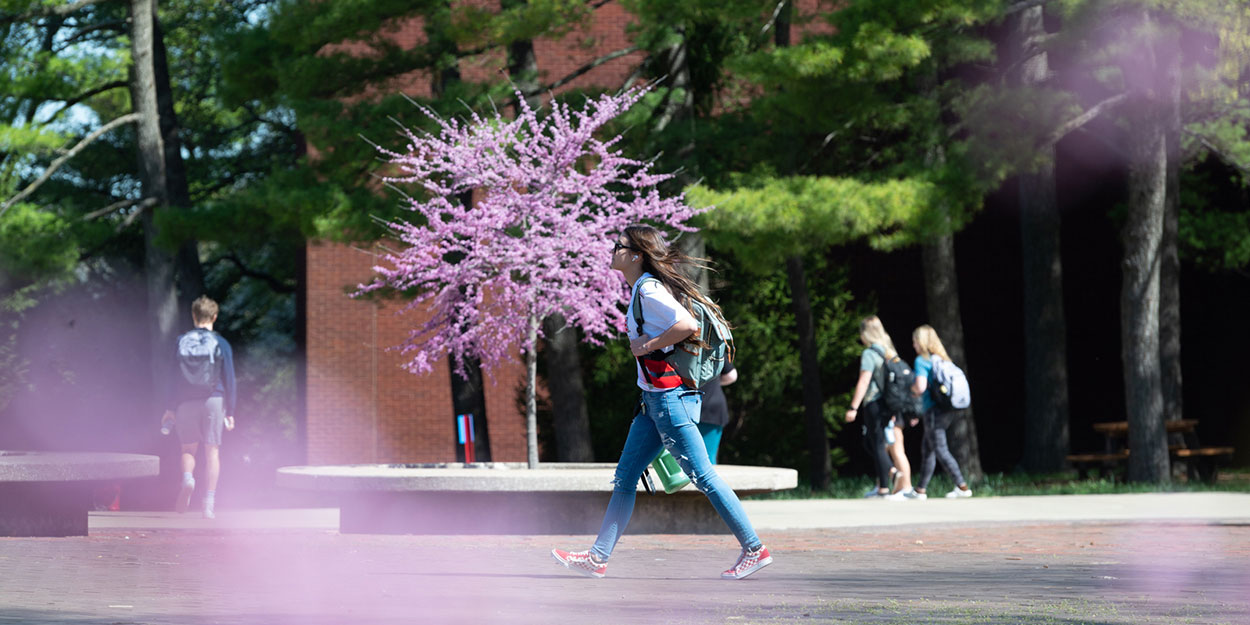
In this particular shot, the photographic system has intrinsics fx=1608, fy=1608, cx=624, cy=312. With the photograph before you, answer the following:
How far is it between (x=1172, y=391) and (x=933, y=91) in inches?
222

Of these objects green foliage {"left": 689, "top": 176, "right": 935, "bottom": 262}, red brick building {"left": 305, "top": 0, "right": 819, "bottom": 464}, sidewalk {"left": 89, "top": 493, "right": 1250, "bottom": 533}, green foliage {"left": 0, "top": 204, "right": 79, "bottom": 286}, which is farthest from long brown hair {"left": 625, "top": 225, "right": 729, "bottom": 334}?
red brick building {"left": 305, "top": 0, "right": 819, "bottom": 464}

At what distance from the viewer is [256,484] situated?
85.8 ft

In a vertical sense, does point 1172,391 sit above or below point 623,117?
below

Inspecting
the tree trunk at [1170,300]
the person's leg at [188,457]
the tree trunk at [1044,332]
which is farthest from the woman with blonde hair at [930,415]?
the person's leg at [188,457]

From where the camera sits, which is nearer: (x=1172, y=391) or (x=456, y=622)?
(x=456, y=622)

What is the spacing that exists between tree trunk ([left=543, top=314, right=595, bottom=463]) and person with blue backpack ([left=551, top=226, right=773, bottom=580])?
1014 centimetres

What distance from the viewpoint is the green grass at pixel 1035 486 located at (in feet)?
54.3

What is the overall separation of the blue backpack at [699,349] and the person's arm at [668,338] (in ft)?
0.34

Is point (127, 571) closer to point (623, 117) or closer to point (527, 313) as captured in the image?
point (527, 313)

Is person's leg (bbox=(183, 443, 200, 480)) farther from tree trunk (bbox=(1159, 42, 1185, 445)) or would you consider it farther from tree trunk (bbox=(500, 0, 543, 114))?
tree trunk (bbox=(1159, 42, 1185, 445))

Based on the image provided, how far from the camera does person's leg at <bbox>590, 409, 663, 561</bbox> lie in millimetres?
7957

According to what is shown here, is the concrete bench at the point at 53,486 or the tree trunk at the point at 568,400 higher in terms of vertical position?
the tree trunk at the point at 568,400

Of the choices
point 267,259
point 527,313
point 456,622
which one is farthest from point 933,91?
point 267,259

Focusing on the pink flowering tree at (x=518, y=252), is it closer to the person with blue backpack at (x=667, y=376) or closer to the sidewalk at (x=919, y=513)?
the sidewalk at (x=919, y=513)
